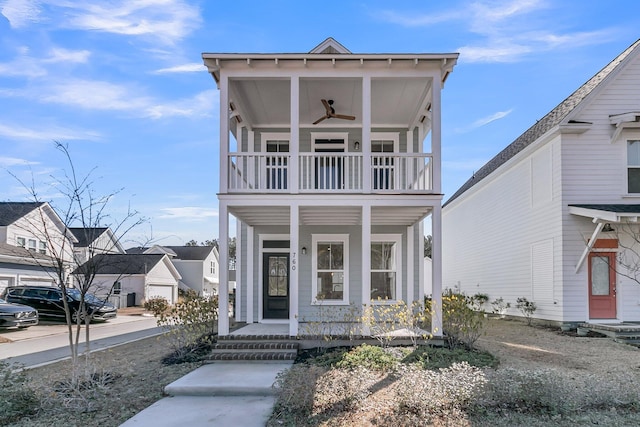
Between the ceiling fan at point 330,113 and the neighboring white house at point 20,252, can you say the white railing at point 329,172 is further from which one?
the neighboring white house at point 20,252

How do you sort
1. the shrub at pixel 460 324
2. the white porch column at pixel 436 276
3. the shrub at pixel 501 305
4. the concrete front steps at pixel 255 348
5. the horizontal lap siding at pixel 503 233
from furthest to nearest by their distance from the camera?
the shrub at pixel 501 305
the horizontal lap siding at pixel 503 233
the white porch column at pixel 436 276
the shrub at pixel 460 324
the concrete front steps at pixel 255 348

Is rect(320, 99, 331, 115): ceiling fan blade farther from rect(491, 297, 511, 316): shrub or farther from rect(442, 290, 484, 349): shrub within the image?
rect(491, 297, 511, 316): shrub

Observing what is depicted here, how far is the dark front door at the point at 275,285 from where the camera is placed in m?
12.1

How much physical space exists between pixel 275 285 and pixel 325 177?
3311mm

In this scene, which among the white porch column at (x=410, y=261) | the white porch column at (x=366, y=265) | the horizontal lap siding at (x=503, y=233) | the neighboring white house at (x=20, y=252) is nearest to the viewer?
the white porch column at (x=366, y=265)

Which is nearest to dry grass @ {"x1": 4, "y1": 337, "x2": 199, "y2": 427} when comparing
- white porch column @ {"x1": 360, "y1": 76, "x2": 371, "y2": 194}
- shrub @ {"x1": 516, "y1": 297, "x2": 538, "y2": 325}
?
white porch column @ {"x1": 360, "y1": 76, "x2": 371, "y2": 194}

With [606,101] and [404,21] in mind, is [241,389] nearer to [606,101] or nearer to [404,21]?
[404,21]

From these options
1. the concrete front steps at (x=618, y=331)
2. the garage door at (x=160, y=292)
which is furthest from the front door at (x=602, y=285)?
the garage door at (x=160, y=292)

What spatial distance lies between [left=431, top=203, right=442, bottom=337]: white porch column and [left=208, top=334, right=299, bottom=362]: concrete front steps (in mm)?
2866

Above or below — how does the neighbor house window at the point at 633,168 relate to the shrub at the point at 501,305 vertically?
above

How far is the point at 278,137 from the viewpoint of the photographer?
12.5 metres

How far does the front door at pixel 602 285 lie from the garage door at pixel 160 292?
26.7 metres

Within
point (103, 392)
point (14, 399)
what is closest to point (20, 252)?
point (103, 392)

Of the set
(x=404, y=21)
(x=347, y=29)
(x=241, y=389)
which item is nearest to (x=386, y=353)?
(x=241, y=389)
